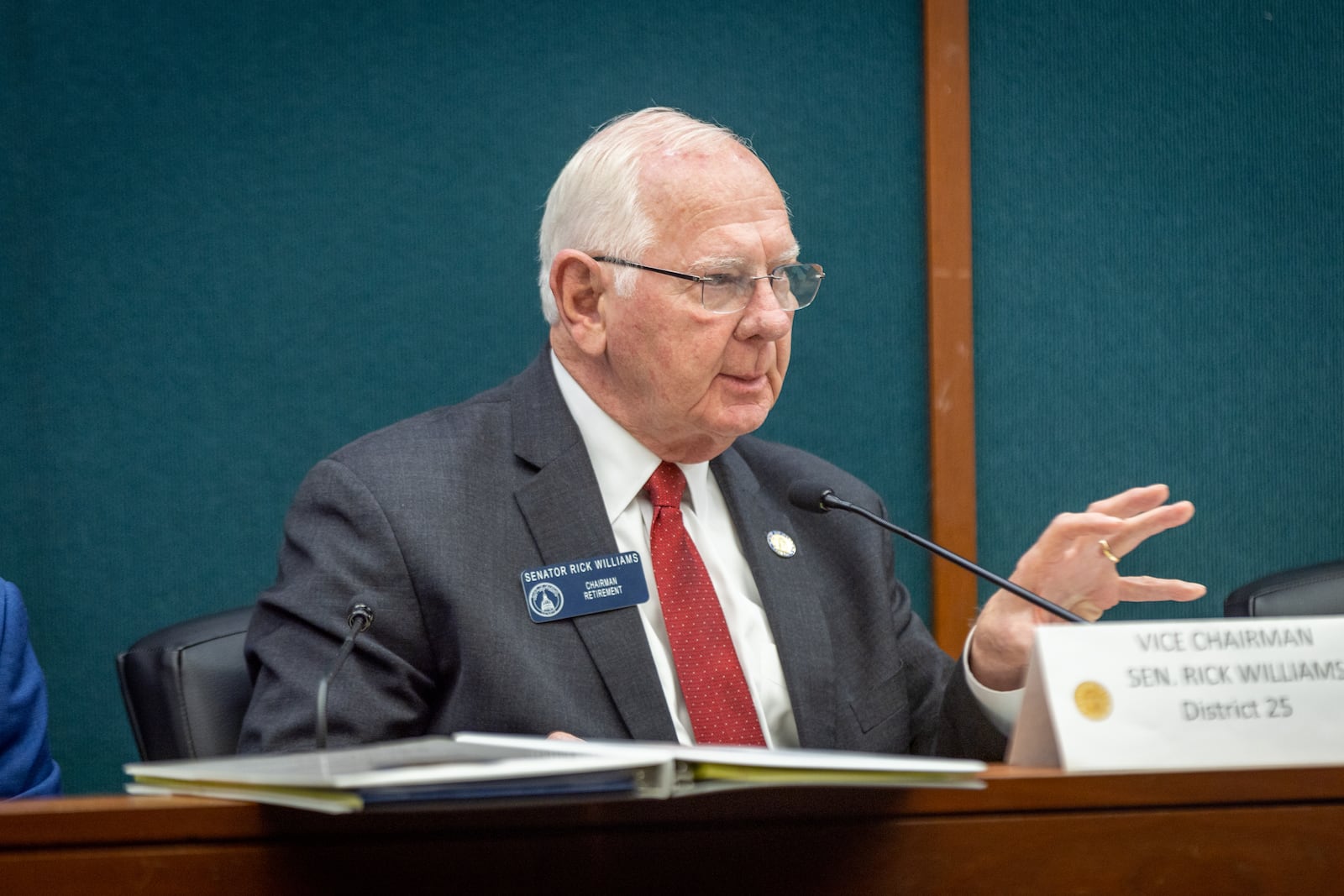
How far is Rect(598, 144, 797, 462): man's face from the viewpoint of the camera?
158 cm

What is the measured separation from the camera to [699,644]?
1.46 metres

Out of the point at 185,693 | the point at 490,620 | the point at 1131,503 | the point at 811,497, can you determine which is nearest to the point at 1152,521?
the point at 1131,503

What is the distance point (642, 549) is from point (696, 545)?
100 mm

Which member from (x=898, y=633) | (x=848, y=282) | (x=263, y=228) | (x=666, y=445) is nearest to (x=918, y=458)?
(x=848, y=282)

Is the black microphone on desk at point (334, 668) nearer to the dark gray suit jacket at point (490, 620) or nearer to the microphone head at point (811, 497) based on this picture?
the dark gray suit jacket at point (490, 620)

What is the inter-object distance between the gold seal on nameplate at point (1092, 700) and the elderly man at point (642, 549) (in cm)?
45

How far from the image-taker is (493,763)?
2.11ft

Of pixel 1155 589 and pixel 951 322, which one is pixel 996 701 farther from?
pixel 951 322

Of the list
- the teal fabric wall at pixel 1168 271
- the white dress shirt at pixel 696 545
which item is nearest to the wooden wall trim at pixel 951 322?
the teal fabric wall at pixel 1168 271

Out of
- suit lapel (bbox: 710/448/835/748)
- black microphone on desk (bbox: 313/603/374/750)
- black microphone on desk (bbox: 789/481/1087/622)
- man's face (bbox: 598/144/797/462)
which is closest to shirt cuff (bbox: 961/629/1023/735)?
black microphone on desk (bbox: 789/481/1087/622)

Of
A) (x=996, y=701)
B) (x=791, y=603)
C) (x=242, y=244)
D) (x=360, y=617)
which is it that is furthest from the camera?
(x=242, y=244)

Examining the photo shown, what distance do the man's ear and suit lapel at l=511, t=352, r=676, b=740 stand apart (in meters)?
0.07

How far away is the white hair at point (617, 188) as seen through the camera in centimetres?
161

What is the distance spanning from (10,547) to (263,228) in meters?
0.73
